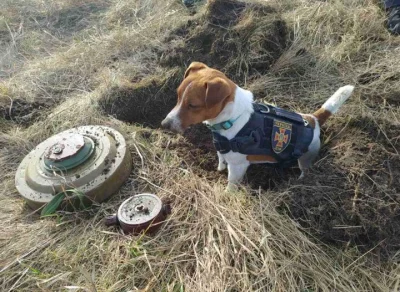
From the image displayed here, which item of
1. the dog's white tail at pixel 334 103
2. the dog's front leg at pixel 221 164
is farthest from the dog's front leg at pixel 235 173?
the dog's white tail at pixel 334 103

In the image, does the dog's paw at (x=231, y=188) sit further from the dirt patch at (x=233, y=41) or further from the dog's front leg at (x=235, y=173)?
the dirt patch at (x=233, y=41)

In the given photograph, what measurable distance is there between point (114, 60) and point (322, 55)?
2.89 metres

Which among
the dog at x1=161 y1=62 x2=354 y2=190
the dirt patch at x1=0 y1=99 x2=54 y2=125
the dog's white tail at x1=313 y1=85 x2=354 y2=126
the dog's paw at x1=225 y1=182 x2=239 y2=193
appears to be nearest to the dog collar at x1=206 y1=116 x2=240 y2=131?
the dog at x1=161 y1=62 x2=354 y2=190

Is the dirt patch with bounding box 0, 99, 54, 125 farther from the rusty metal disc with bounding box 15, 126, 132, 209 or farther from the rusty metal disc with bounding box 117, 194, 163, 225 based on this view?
the rusty metal disc with bounding box 117, 194, 163, 225

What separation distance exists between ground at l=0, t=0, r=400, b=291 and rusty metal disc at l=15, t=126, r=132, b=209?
0.16 meters

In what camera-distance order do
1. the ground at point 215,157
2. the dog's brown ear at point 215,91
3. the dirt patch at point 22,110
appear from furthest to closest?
the dirt patch at point 22,110, the dog's brown ear at point 215,91, the ground at point 215,157

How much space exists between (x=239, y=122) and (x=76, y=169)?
1.47m

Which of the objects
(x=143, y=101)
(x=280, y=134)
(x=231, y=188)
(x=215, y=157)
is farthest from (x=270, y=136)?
(x=143, y=101)

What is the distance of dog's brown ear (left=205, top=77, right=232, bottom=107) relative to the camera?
2.57 m

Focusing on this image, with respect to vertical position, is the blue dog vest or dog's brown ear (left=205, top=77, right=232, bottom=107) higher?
dog's brown ear (left=205, top=77, right=232, bottom=107)

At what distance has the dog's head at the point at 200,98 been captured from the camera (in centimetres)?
259

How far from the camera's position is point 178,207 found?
2855 millimetres

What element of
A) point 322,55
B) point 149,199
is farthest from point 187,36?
point 149,199

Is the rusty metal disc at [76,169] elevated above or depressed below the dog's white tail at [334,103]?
below
